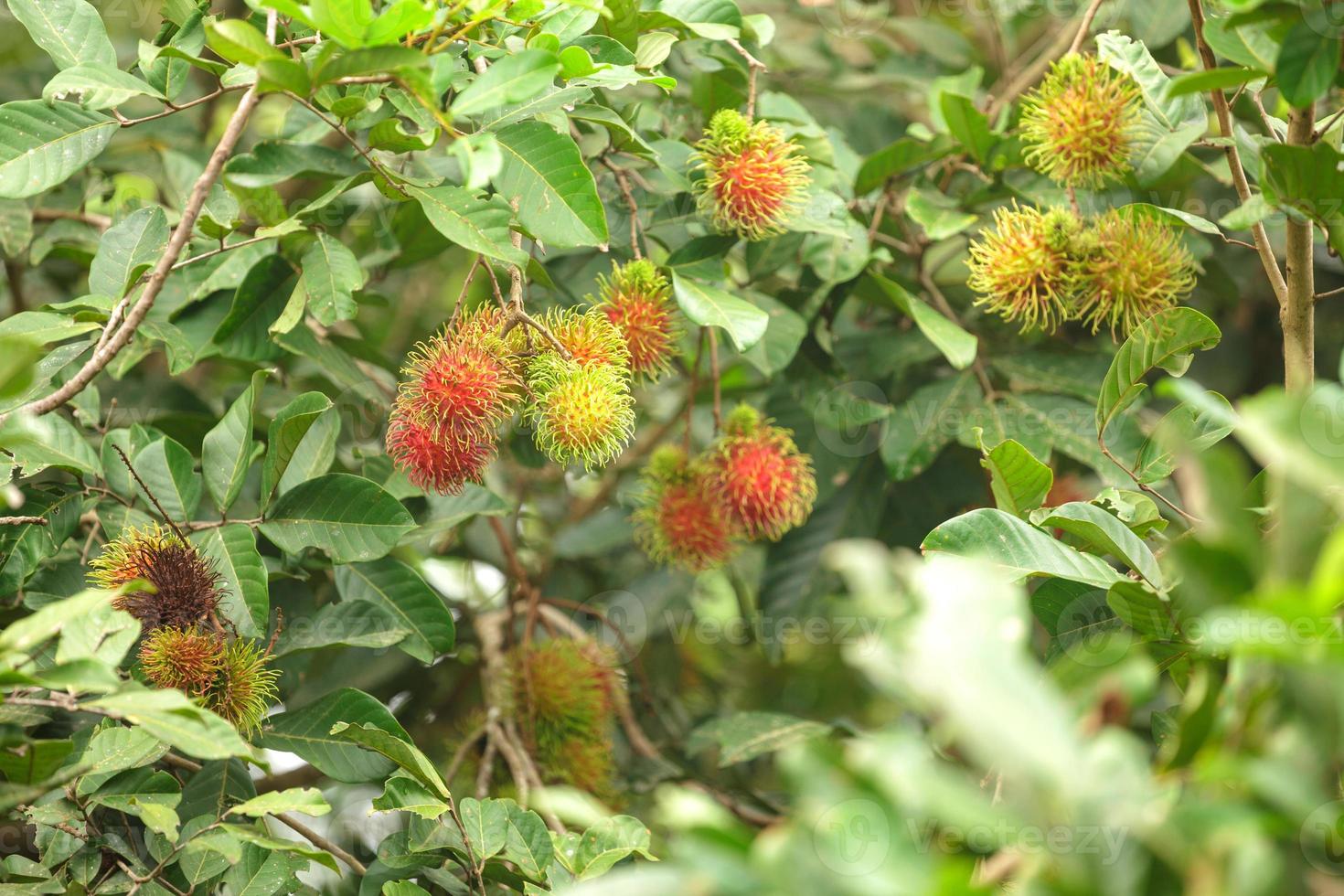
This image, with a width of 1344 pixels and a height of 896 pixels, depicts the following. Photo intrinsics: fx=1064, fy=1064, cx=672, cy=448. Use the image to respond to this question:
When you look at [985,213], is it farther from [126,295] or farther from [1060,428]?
[126,295]

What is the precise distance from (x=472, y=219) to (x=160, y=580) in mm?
407

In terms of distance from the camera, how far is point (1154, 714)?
916mm

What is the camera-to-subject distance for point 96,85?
92 cm

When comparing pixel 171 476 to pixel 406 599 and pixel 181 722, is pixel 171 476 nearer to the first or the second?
pixel 406 599

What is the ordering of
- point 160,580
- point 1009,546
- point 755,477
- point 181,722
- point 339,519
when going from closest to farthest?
point 181,722
point 1009,546
point 160,580
point 339,519
point 755,477

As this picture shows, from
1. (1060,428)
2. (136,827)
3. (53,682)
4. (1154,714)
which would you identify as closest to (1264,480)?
(1154,714)

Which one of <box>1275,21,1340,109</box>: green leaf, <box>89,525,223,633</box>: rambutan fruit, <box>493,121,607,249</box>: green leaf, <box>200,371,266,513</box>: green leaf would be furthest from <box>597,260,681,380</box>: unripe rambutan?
<box>1275,21,1340,109</box>: green leaf

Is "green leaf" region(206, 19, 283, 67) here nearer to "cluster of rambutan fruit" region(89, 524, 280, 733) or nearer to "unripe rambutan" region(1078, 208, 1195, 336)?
"cluster of rambutan fruit" region(89, 524, 280, 733)

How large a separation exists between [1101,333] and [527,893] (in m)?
1.07

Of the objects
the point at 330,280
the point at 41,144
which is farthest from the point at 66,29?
the point at 330,280

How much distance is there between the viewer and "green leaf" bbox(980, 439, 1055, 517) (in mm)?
878

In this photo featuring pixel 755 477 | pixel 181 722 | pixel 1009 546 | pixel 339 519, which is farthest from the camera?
pixel 755 477

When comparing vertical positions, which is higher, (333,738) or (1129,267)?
(1129,267)

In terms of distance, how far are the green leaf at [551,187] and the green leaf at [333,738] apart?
46cm
